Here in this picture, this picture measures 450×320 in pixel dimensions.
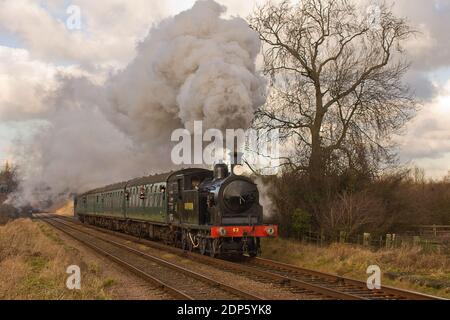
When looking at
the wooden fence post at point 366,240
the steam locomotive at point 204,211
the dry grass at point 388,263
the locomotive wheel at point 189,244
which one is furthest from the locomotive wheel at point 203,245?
the wooden fence post at point 366,240

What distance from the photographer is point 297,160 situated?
25531mm

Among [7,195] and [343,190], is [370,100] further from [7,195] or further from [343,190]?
[7,195]

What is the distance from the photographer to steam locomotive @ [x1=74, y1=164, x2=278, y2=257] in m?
16.9

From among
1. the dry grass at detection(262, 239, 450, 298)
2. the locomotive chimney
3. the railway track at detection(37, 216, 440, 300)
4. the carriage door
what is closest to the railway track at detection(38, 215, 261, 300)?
the railway track at detection(37, 216, 440, 300)

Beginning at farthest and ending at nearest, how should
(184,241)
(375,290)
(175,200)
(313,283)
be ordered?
1. (175,200)
2. (184,241)
3. (313,283)
4. (375,290)

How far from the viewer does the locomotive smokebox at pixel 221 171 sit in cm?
1747

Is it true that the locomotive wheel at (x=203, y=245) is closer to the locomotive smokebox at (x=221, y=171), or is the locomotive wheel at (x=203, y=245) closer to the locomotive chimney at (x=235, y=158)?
the locomotive smokebox at (x=221, y=171)

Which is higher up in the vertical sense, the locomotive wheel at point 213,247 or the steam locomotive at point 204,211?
the steam locomotive at point 204,211

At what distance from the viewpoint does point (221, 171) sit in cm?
1752

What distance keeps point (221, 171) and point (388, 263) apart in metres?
5.86

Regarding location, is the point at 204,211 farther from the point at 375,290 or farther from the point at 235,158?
the point at 375,290

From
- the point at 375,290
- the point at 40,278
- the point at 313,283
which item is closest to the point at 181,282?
the point at 313,283

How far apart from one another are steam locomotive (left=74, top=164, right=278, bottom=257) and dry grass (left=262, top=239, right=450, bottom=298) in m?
1.66

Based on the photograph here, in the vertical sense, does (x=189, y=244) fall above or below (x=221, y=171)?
below
